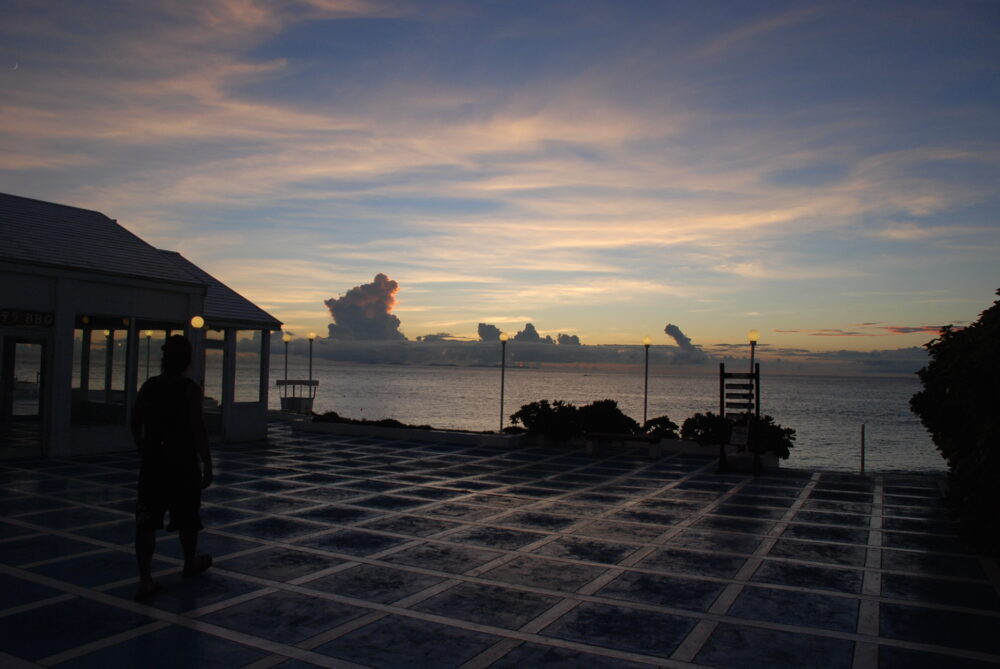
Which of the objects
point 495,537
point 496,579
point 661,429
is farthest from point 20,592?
point 661,429

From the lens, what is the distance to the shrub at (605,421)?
19.1 meters

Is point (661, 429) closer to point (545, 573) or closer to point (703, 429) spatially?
point (703, 429)

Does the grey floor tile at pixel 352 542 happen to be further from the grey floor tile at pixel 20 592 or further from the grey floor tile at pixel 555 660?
the grey floor tile at pixel 555 660

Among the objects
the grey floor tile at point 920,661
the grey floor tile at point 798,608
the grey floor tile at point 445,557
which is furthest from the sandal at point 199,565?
the grey floor tile at point 920,661

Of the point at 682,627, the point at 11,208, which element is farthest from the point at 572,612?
the point at 11,208

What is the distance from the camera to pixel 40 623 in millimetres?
5777

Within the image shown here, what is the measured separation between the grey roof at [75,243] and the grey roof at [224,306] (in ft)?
3.22

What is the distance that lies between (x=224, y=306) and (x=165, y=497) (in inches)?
543

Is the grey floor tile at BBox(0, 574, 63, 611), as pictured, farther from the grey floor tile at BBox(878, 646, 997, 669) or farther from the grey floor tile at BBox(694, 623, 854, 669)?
the grey floor tile at BBox(878, 646, 997, 669)

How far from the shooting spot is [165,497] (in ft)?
21.5

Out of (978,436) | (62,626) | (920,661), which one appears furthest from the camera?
(978,436)

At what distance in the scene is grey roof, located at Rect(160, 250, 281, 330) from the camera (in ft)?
61.6

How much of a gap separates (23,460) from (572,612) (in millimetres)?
13713

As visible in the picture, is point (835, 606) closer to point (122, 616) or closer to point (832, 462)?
point (122, 616)
